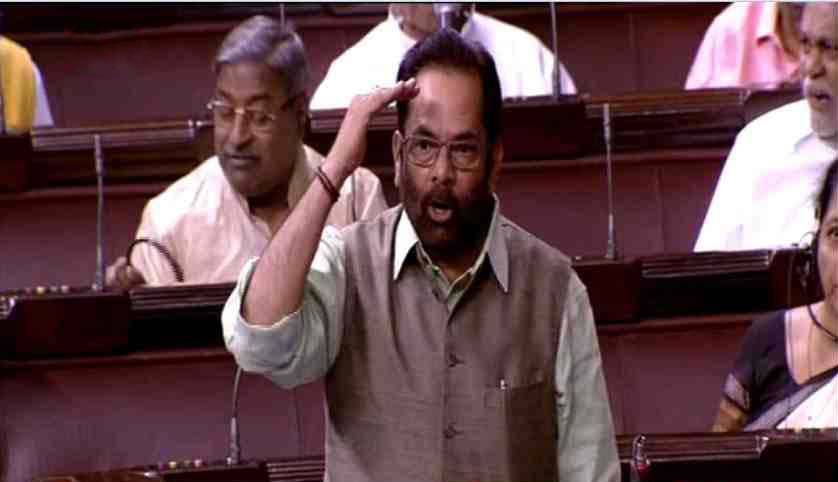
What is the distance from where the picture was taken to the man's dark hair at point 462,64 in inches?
57.9

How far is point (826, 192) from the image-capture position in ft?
6.46

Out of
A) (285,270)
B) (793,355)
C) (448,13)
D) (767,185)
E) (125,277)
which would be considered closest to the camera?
(285,270)

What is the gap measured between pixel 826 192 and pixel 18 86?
48.6 inches

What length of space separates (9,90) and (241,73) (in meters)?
0.63

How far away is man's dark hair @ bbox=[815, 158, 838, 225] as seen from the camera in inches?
77.1

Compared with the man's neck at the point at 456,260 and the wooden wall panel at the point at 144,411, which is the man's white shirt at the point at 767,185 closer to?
the wooden wall panel at the point at 144,411

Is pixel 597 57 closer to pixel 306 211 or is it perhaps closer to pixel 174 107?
pixel 174 107

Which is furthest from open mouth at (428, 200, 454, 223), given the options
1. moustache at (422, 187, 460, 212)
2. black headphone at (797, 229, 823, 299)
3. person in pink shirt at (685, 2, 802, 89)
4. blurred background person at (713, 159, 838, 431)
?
person in pink shirt at (685, 2, 802, 89)

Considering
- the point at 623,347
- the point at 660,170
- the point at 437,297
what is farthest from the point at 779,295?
the point at 437,297

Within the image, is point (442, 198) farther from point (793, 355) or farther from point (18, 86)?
point (18, 86)

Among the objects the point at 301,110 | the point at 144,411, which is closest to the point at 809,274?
the point at 301,110

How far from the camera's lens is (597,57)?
10.4ft

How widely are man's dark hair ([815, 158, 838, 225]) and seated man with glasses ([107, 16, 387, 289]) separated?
20.0 inches

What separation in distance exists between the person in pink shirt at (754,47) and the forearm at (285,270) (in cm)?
157
